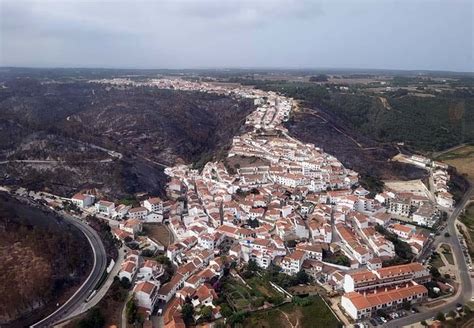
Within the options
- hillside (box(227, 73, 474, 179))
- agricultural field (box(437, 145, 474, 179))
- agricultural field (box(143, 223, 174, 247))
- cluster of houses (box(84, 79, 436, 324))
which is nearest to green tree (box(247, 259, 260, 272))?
cluster of houses (box(84, 79, 436, 324))

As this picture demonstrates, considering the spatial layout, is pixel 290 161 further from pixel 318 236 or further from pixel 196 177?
pixel 318 236

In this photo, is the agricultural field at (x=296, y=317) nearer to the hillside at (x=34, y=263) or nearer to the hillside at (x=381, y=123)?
the hillside at (x=34, y=263)

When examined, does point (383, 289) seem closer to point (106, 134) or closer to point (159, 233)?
point (159, 233)

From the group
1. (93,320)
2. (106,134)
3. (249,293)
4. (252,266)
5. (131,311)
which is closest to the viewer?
(93,320)

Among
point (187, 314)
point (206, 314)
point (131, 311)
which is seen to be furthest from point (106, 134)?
point (206, 314)

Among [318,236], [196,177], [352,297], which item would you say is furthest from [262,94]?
[352,297]

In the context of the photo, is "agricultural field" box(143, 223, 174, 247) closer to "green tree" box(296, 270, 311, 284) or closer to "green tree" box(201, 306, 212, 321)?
"green tree" box(201, 306, 212, 321)
